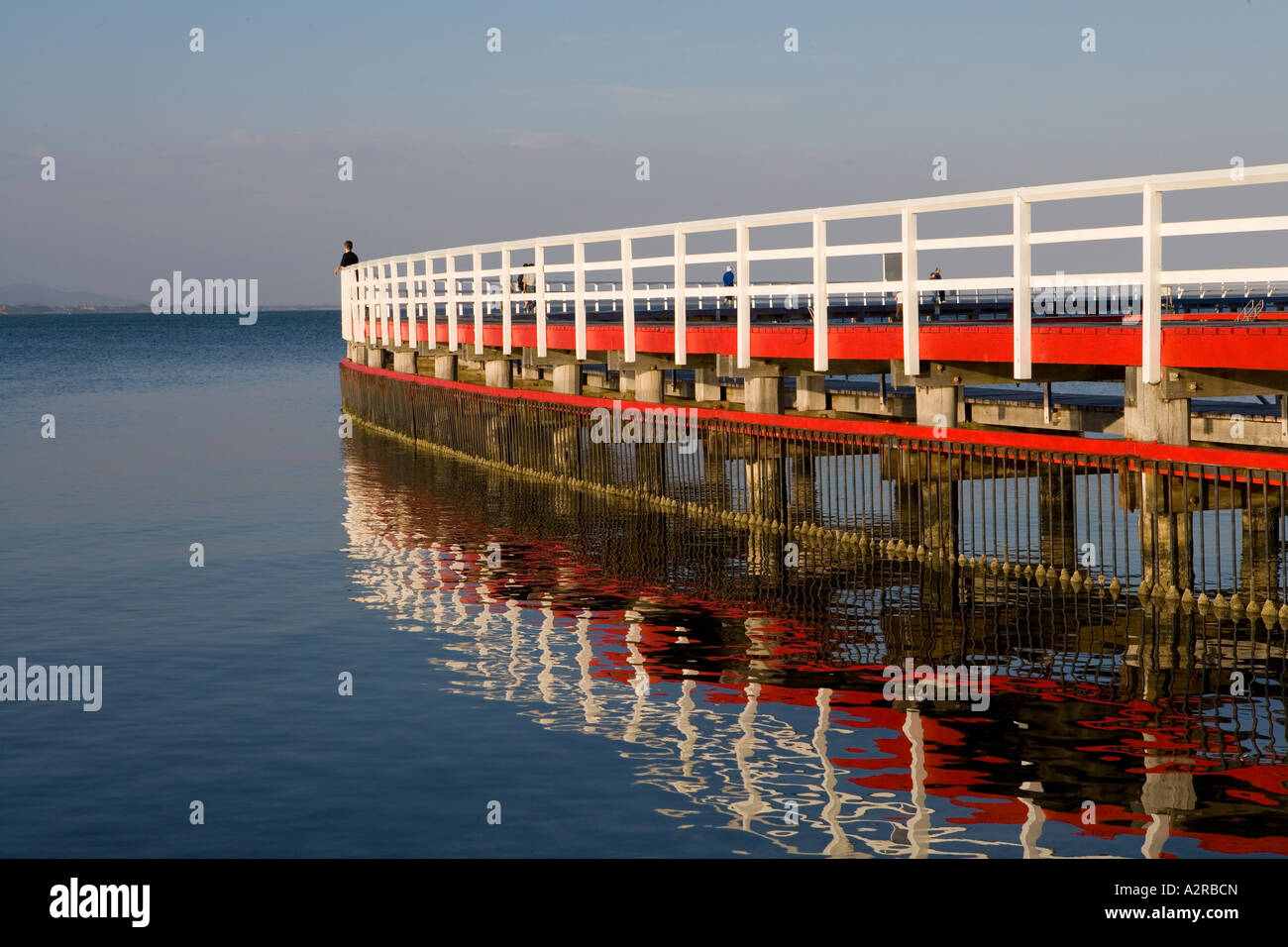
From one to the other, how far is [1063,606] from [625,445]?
43.8 ft

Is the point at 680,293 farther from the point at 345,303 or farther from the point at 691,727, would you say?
the point at 345,303

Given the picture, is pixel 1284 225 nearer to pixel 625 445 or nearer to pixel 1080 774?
pixel 1080 774

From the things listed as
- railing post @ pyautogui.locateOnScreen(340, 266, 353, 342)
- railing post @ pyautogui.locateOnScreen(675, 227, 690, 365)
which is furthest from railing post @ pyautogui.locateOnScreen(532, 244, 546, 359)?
railing post @ pyautogui.locateOnScreen(340, 266, 353, 342)

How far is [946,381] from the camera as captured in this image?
19.1m

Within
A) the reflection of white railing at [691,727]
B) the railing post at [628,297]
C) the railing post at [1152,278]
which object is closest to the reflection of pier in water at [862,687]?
the reflection of white railing at [691,727]

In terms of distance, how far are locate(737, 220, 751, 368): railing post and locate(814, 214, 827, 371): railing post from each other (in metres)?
1.62

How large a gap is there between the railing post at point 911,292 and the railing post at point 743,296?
3515 mm

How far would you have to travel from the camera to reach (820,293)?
65.6 feet

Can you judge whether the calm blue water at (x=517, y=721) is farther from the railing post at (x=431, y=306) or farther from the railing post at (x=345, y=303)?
the railing post at (x=345, y=303)

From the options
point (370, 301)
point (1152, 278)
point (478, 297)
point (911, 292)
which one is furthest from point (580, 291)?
point (370, 301)

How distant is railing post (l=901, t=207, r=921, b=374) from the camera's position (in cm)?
1823

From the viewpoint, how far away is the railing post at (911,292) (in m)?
18.2
